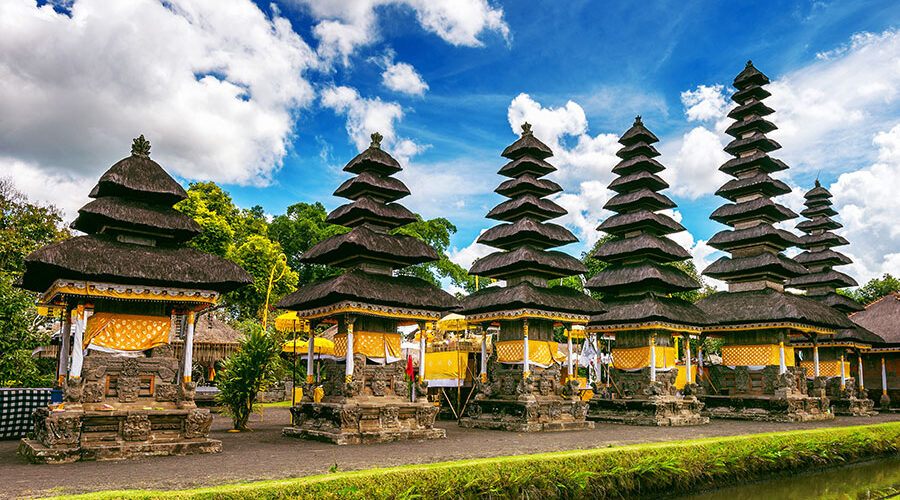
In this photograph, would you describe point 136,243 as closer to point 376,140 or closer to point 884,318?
point 376,140

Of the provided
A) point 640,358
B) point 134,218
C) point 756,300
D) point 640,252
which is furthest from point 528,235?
point 134,218

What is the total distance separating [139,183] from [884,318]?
36197 millimetres

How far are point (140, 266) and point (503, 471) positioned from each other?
28.6 ft

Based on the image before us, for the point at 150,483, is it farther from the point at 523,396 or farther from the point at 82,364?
the point at 523,396

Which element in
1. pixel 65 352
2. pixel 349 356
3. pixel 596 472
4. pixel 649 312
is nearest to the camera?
pixel 596 472

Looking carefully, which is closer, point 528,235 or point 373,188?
point 373,188

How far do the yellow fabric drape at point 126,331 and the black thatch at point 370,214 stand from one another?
20.2 feet

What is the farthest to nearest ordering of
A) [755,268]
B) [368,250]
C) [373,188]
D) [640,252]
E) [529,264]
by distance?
[755,268] → [640,252] → [529,264] → [373,188] → [368,250]

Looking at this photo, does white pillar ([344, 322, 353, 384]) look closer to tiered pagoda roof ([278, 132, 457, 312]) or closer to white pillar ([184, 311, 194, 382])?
tiered pagoda roof ([278, 132, 457, 312])

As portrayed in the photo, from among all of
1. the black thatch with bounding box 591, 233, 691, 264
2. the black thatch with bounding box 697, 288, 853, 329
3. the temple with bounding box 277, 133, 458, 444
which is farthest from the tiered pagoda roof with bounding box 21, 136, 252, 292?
the black thatch with bounding box 697, 288, 853, 329

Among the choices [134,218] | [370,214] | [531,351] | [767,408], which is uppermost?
[370,214]

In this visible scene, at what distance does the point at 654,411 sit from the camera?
73.2 ft

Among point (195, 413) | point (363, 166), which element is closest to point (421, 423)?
point (195, 413)

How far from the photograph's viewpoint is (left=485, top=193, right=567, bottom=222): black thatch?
75.3 ft
